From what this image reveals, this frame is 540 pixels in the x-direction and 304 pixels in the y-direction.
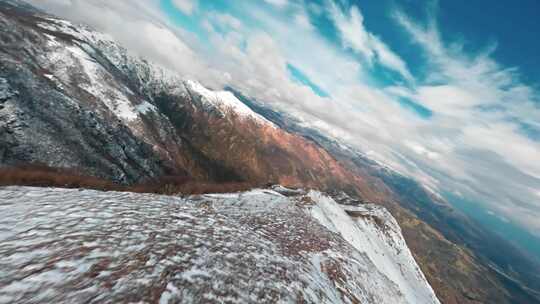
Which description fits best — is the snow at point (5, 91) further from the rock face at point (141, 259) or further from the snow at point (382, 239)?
the snow at point (382, 239)

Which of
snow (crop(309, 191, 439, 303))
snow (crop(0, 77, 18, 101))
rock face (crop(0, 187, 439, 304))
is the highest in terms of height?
rock face (crop(0, 187, 439, 304))

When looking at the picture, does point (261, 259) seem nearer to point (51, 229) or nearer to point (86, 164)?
point (51, 229)

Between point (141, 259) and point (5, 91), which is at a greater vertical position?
point (141, 259)

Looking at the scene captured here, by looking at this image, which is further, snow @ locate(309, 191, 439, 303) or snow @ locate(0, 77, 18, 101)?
snow @ locate(0, 77, 18, 101)

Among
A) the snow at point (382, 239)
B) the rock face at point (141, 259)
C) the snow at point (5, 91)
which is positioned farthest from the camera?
the snow at point (5, 91)

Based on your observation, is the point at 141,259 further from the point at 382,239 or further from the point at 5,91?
the point at 5,91

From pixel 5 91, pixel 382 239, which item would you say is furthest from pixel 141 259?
pixel 5 91

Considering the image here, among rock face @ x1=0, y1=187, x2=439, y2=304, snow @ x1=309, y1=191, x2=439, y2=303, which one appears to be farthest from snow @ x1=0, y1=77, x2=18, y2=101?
snow @ x1=309, y1=191, x2=439, y2=303

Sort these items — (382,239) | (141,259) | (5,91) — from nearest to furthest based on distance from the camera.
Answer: (141,259) < (5,91) < (382,239)

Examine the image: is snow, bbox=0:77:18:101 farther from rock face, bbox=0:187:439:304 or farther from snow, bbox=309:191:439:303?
snow, bbox=309:191:439:303

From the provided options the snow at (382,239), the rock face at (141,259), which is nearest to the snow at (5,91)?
the rock face at (141,259)

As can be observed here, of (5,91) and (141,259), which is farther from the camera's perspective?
(5,91)
